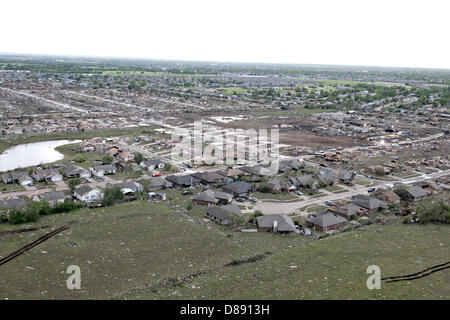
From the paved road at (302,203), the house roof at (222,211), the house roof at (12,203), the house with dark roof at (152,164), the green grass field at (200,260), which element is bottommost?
the green grass field at (200,260)

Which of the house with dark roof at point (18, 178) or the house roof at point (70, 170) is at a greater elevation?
the house roof at point (70, 170)

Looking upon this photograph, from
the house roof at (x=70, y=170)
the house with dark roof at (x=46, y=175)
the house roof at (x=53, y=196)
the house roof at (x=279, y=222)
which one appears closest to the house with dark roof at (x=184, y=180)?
the house roof at (x=70, y=170)

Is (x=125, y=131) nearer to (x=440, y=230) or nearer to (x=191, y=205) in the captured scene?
(x=191, y=205)

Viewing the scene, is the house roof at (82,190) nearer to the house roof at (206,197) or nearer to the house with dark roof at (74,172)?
the house with dark roof at (74,172)

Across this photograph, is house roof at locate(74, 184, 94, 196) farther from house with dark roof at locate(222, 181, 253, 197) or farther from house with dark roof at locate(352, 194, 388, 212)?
house with dark roof at locate(352, 194, 388, 212)

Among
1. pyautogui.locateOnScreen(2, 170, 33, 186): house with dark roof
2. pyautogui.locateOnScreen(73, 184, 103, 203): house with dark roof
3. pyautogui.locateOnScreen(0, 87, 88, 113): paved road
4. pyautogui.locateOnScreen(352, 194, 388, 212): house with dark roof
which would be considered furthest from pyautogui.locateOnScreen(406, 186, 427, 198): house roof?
pyautogui.locateOnScreen(0, 87, 88, 113): paved road

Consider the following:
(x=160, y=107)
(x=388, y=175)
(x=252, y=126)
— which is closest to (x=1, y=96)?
(x=160, y=107)
